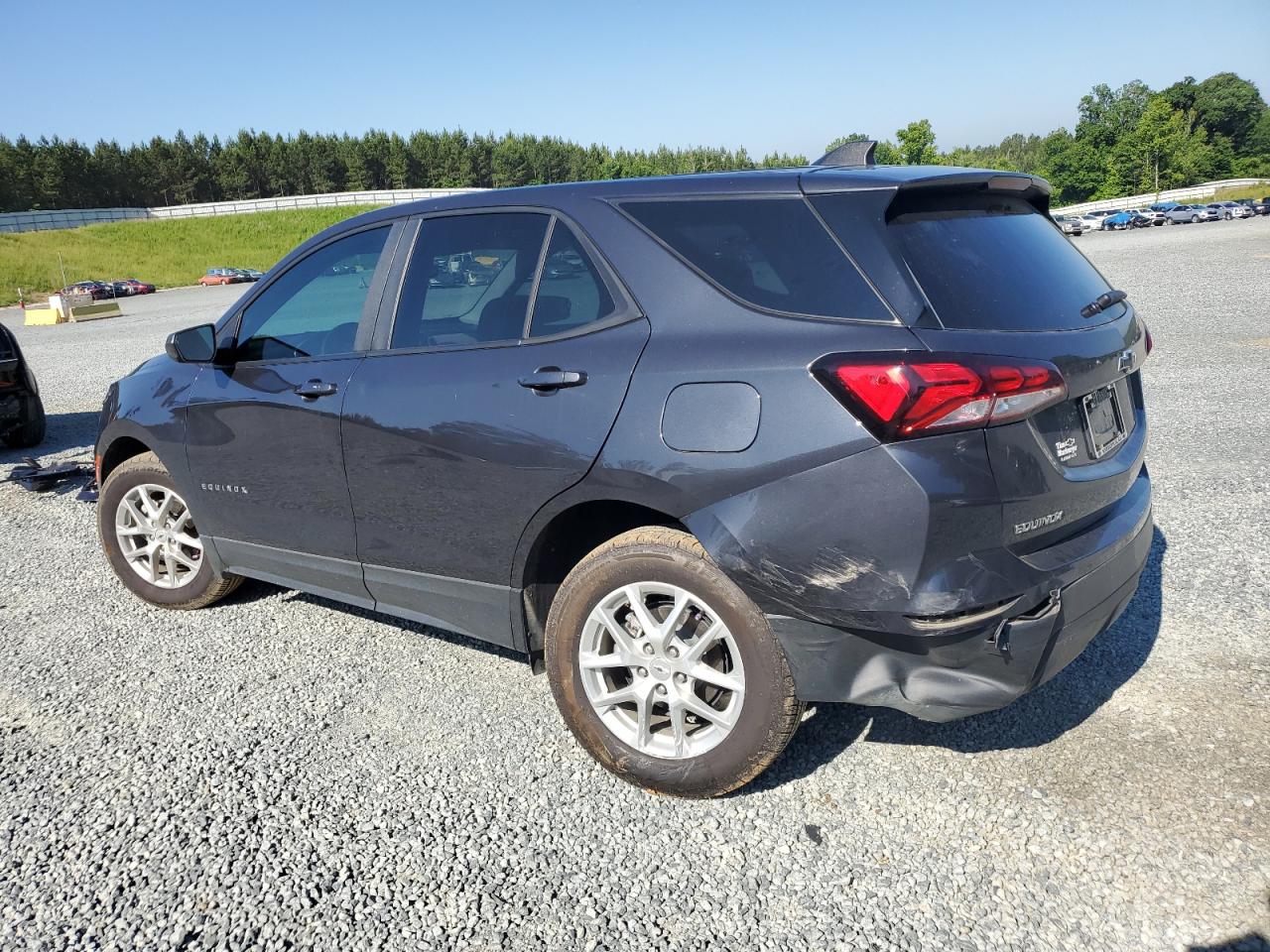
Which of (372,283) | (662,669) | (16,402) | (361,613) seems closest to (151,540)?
(361,613)

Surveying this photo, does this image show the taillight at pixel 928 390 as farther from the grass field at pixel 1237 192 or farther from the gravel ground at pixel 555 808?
the grass field at pixel 1237 192

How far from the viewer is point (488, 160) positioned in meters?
132

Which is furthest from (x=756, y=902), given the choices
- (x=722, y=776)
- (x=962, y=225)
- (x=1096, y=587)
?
(x=962, y=225)

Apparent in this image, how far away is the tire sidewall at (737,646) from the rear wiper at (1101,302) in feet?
4.58

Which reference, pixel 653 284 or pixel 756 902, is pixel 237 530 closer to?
pixel 653 284

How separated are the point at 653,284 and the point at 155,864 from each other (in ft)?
7.41

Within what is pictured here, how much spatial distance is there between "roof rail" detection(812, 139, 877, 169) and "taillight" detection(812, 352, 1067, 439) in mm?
1102

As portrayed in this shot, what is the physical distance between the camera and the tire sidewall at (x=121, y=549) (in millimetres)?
4461

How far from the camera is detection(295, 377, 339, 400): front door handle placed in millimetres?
3553

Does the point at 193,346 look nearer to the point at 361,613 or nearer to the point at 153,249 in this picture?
the point at 361,613

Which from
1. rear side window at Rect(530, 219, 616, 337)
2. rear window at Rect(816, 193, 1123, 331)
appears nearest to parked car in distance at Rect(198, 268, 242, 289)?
rear side window at Rect(530, 219, 616, 337)

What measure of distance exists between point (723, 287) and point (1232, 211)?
6852cm

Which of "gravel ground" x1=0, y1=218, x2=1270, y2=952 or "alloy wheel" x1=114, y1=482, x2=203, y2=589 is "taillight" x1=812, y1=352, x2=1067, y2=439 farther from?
"alloy wheel" x1=114, y1=482, x2=203, y2=589

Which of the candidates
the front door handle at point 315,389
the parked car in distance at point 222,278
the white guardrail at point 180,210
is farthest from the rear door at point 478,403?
the white guardrail at point 180,210
